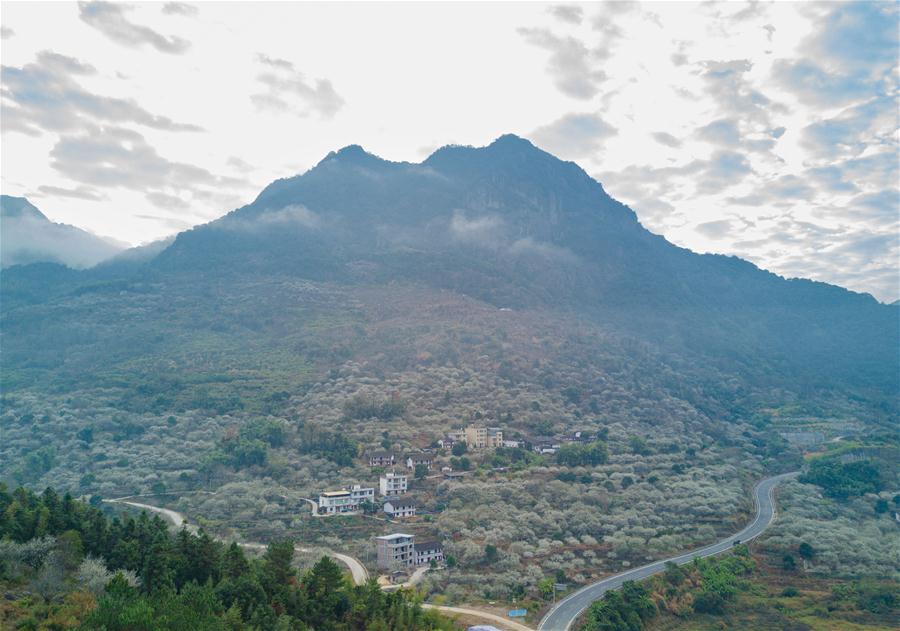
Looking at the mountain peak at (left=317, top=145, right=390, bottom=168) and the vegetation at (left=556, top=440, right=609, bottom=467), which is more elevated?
the mountain peak at (left=317, top=145, right=390, bottom=168)

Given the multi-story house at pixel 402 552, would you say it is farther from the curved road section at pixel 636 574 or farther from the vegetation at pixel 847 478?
the vegetation at pixel 847 478

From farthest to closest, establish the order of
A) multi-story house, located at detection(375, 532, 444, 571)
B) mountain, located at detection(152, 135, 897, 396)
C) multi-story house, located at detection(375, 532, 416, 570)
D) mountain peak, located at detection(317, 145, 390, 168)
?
mountain peak, located at detection(317, 145, 390, 168)
mountain, located at detection(152, 135, 897, 396)
multi-story house, located at detection(375, 532, 444, 571)
multi-story house, located at detection(375, 532, 416, 570)

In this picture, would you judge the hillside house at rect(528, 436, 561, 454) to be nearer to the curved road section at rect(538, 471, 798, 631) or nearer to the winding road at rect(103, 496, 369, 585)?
the curved road section at rect(538, 471, 798, 631)

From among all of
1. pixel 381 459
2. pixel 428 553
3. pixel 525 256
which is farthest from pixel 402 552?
pixel 525 256

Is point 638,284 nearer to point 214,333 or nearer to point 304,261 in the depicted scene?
point 304,261

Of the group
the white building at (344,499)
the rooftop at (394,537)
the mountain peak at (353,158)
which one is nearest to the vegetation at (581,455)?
the white building at (344,499)

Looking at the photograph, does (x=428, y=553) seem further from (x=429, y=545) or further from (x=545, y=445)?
(x=545, y=445)

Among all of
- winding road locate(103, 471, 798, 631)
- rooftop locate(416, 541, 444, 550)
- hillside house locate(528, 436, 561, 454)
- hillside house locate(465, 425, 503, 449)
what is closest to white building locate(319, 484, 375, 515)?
winding road locate(103, 471, 798, 631)
